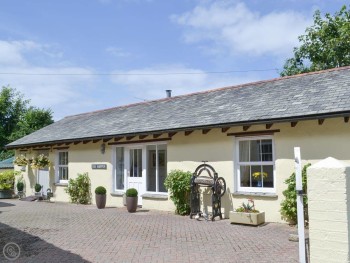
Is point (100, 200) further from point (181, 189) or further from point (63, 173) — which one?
point (63, 173)

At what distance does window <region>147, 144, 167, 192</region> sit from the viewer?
1313 centimetres

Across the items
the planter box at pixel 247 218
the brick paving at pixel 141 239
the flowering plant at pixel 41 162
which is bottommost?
the brick paving at pixel 141 239

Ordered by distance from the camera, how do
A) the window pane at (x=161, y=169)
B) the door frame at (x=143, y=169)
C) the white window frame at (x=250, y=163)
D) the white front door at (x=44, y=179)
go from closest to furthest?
the white window frame at (x=250, y=163) < the window pane at (x=161, y=169) < the door frame at (x=143, y=169) < the white front door at (x=44, y=179)

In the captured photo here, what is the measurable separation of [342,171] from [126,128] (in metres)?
11.1

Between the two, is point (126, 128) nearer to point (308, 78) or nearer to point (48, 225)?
point (48, 225)

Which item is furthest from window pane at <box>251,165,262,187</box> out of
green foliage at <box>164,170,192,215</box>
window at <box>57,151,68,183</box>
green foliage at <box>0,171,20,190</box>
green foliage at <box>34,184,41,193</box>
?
green foliage at <box>0,171,20,190</box>

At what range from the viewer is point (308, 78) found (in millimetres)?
12281

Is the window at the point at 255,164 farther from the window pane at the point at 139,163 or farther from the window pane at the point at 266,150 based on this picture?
the window pane at the point at 139,163

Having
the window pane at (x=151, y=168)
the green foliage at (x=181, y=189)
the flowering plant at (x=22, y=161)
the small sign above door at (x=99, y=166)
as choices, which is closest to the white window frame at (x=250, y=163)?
the green foliage at (x=181, y=189)

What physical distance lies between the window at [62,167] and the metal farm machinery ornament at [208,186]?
826 centimetres

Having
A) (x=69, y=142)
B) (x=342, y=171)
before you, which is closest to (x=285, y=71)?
(x=69, y=142)

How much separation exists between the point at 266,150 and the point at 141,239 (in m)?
4.44

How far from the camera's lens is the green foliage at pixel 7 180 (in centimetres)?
1944

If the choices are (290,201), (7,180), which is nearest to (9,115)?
(7,180)
